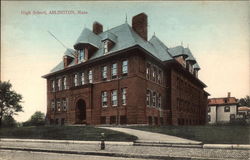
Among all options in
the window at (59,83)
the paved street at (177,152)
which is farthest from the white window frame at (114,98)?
the paved street at (177,152)

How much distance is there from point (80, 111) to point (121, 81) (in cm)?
691

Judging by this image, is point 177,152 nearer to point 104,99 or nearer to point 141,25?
point 104,99

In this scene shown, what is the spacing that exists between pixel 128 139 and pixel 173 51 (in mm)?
18765

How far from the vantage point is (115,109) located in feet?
75.4

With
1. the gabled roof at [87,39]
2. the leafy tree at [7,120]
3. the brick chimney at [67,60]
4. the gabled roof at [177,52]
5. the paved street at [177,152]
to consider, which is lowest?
the leafy tree at [7,120]

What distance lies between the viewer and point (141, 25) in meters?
25.4

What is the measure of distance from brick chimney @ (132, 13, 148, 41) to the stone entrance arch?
30.5ft

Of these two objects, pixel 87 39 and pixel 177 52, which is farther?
pixel 177 52

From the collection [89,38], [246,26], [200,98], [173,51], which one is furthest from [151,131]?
[200,98]

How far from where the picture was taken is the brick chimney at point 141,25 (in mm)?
25281

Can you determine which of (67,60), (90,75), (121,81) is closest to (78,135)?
(121,81)

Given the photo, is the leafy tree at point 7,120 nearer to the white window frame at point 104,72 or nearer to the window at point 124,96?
the white window frame at point 104,72

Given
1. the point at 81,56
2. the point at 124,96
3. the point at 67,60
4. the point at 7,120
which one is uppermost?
the point at 81,56

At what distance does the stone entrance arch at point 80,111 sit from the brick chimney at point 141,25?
930 centimetres
